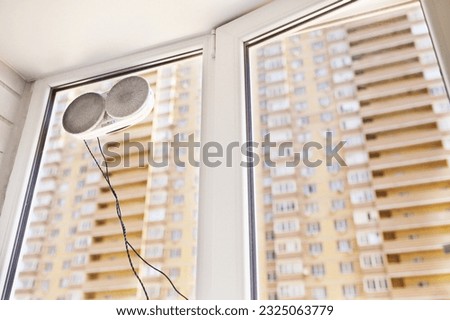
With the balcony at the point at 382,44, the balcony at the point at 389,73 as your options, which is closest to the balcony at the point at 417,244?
the balcony at the point at 389,73

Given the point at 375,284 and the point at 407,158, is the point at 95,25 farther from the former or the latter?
the point at 375,284

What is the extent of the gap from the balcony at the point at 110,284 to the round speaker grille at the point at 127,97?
1.82ft

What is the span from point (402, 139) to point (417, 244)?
298mm

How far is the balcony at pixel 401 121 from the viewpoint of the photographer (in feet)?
3.56

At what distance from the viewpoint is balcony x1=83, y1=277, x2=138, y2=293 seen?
4.33ft

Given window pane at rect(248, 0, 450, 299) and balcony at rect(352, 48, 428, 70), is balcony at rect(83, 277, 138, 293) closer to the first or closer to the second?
window pane at rect(248, 0, 450, 299)

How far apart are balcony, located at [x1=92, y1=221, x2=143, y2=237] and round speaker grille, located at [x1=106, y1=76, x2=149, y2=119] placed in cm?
38

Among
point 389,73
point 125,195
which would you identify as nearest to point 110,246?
point 125,195

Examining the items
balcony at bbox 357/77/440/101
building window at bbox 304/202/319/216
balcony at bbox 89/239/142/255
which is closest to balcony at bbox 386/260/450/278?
building window at bbox 304/202/319/216

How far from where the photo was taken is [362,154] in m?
1.17

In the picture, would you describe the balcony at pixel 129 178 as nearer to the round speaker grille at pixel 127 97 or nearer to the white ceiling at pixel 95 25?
Answer: the round speaker grille at pixel 127 97
